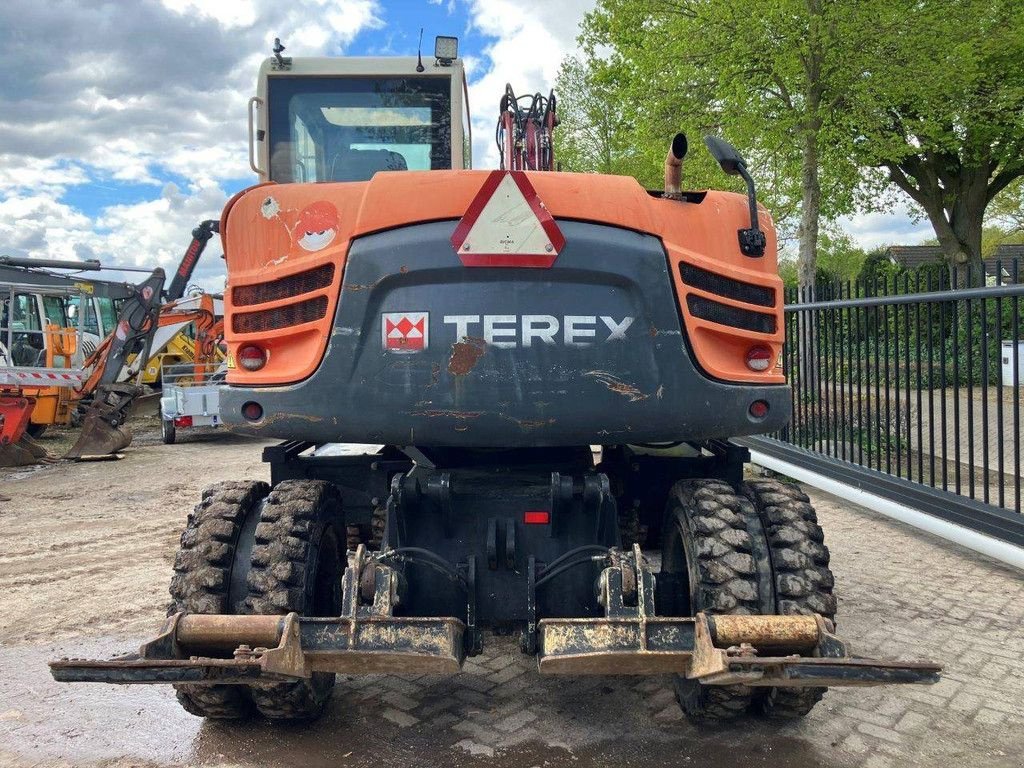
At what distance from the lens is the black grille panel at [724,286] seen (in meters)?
3.05

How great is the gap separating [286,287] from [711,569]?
180 centimetres

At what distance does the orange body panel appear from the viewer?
117 inches

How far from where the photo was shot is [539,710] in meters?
3.67

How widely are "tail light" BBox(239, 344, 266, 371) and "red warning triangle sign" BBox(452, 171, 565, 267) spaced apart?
868mm

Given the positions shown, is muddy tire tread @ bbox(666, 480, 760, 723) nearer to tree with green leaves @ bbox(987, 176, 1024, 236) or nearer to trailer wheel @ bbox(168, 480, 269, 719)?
trailer wheel @ bbox(168, 480, 269, 719)

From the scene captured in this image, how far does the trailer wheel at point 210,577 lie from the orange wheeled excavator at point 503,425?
0.01 meters

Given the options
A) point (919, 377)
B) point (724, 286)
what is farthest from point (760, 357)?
point (919, 377)

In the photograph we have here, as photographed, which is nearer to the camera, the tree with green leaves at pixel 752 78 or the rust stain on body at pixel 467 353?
the rust stain on body at pixel 467 353

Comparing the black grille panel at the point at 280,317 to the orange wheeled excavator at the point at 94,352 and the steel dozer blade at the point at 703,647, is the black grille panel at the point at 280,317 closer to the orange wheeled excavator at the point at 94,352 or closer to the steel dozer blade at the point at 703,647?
the steel dozer blade at the point at 703,647

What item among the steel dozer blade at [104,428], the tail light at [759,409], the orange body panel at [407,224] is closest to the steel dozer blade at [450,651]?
the tail light at [759,409]

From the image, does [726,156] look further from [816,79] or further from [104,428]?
[816,79]

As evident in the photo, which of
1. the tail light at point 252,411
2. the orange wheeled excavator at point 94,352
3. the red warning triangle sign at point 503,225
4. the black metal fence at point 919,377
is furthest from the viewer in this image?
the orange wheeled excavator at point 94,352

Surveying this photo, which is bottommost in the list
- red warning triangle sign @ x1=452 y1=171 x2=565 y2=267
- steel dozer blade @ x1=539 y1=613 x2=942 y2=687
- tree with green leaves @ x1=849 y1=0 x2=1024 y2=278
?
steel dozer blade @ x1=539 y1=613 x2=942 y2=687

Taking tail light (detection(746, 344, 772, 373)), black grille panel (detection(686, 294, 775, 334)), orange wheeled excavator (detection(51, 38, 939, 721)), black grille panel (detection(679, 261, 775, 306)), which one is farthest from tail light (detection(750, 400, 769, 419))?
black grille panel (detection(679, 261, 775, 306))
